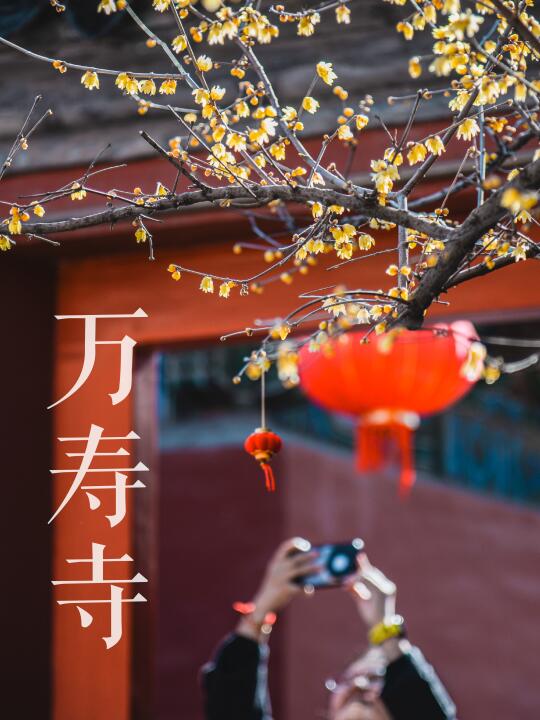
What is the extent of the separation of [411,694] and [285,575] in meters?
0.71

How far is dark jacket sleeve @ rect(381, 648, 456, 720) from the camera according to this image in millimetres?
3830

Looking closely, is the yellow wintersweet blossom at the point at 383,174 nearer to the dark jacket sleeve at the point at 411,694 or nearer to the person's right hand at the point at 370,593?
the person's right hand at the point at 370,593

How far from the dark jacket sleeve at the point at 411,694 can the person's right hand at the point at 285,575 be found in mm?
517

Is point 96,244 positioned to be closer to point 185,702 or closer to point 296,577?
point 296,577

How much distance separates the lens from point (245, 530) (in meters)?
7.53

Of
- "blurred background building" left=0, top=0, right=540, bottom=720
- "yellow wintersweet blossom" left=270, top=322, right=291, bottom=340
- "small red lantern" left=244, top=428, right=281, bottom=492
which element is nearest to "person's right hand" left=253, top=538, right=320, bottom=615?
"blurred background building" left=0, top=0, right=540, bottom=720

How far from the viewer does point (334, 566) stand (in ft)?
13.6

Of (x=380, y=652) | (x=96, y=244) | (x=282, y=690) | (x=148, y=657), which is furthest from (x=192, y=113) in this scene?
(x=282, y=690)

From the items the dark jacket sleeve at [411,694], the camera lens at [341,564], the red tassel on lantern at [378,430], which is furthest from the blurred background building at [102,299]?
the dark jacket sleeve at [411,694]

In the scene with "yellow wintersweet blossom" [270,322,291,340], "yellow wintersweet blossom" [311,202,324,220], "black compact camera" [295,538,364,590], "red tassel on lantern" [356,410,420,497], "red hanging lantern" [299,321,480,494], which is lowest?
"black compact camera" [295,538,364,590]

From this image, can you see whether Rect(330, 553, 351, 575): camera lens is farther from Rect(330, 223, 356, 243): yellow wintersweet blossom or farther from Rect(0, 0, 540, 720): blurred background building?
Rect(330, 223, 356, 243): yellow wintersweet blossom

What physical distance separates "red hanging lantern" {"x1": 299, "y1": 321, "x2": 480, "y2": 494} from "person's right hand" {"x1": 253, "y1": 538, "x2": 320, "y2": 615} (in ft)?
2.20

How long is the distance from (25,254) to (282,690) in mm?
4241

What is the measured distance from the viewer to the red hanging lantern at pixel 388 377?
166 inches
